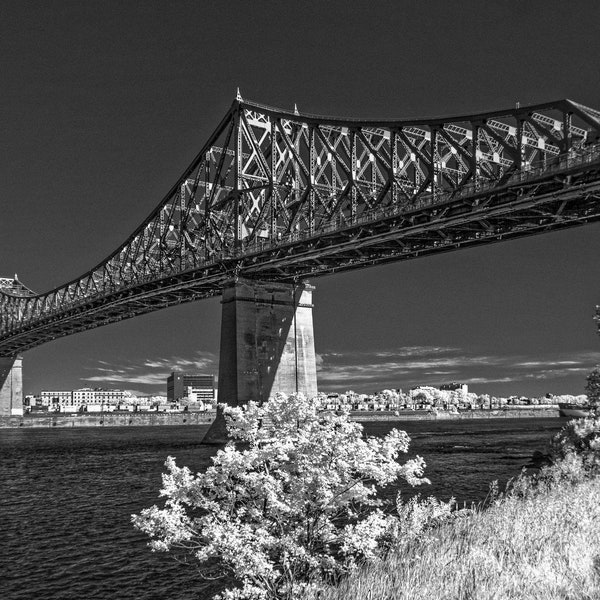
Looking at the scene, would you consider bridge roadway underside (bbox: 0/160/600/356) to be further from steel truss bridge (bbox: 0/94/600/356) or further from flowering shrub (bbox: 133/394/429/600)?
flowering shrub (bbox: 133/394/429/600)

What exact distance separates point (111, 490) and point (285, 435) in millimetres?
27688

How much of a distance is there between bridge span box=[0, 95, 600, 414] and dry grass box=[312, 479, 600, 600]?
3367cm

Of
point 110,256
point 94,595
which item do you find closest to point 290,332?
point 110,256

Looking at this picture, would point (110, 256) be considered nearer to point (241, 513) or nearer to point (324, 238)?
point (324, 238)

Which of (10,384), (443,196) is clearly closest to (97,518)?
(443,196)

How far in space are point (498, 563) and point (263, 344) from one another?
6404 cm

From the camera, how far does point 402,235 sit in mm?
58938

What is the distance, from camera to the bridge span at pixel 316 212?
5197 cm

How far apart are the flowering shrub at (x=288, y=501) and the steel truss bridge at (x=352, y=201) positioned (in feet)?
120

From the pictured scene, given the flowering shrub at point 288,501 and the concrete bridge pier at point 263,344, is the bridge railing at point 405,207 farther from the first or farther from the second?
the flowering shrub at point 288,501

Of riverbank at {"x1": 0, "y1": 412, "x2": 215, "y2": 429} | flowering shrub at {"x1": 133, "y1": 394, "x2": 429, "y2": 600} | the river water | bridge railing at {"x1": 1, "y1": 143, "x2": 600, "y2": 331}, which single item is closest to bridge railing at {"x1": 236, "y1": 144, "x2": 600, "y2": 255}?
bridge railing at {"x1": 1, "y1": 143, "x2": 600, "y2": 331}

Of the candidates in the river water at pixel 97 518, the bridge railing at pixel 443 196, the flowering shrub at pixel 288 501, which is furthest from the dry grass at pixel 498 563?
the bridge railing at pixel 443 196

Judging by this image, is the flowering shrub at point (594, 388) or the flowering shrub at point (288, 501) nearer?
the flowering shrub at point (288, 501)

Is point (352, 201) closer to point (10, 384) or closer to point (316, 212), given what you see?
point (316, 212)
